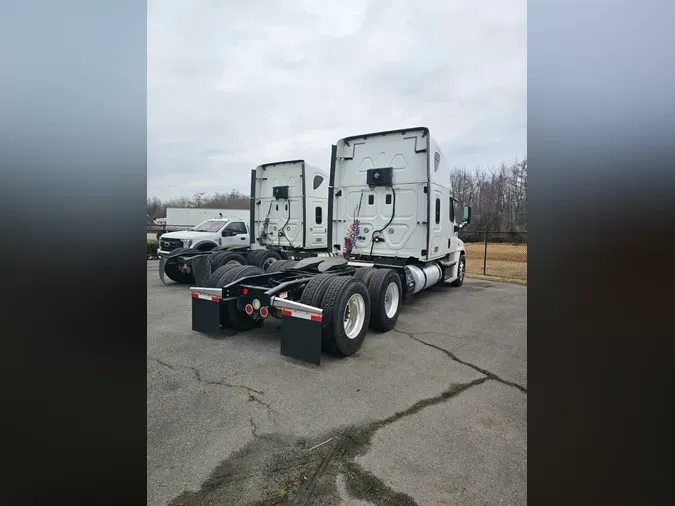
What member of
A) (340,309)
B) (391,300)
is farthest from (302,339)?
(391,300)

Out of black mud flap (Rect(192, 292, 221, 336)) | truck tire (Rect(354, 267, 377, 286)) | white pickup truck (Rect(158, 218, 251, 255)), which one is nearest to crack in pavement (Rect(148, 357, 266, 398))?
black mud flap (Rect(192, 292, 221, 336))

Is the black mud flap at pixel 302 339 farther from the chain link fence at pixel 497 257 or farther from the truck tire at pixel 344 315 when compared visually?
the chain link fence at pixel 497 257

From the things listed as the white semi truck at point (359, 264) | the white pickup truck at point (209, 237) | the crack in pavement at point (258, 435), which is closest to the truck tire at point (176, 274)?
the white semi truck at point (359, 264)

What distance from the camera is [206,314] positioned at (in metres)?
5.50

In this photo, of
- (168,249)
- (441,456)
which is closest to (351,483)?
(441,456)

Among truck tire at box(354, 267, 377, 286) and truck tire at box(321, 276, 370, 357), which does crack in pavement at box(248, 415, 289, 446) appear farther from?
truck tire at box(354, 267, 377, 286)

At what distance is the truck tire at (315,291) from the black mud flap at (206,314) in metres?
1.35

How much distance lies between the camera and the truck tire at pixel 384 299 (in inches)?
232

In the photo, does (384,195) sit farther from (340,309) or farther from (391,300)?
(340,309)
